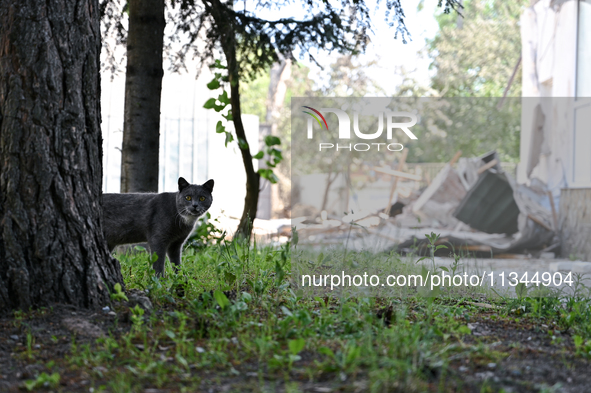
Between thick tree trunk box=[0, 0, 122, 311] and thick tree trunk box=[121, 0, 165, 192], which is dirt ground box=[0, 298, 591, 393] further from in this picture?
thick tree trunk box=[121, 0, 165, 192]

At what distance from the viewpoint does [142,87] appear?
4.92 metres

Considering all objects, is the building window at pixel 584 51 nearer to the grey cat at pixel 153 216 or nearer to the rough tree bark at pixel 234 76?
the rough tree bark at pixel 234 76

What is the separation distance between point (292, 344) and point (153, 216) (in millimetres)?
2667

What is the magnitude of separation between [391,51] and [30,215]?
15234 mm

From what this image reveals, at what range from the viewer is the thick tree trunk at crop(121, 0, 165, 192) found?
4867mm

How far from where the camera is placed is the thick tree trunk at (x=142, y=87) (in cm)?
487

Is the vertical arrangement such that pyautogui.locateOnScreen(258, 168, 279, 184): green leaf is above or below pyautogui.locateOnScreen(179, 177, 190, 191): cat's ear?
above

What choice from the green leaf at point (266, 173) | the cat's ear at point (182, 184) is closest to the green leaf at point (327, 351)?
the cat's ear at point (182, 184)

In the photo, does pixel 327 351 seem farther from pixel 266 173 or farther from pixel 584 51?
pixel 584 51

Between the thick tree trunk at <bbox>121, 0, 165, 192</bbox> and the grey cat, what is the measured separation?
2.10ft

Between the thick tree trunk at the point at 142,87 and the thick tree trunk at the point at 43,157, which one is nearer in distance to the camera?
the thick tree trunk at the point at 43,157

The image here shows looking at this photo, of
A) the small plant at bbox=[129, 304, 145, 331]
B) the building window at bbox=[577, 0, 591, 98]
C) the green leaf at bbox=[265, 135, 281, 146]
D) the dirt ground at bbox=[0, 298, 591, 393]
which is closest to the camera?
the dirt ground at bbox=[0, 298, 591, 393]

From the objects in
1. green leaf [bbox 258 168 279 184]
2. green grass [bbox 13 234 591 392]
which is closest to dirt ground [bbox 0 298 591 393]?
green grass [bbox 13 234 591 392]

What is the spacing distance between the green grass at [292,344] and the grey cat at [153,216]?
119 centimetres
